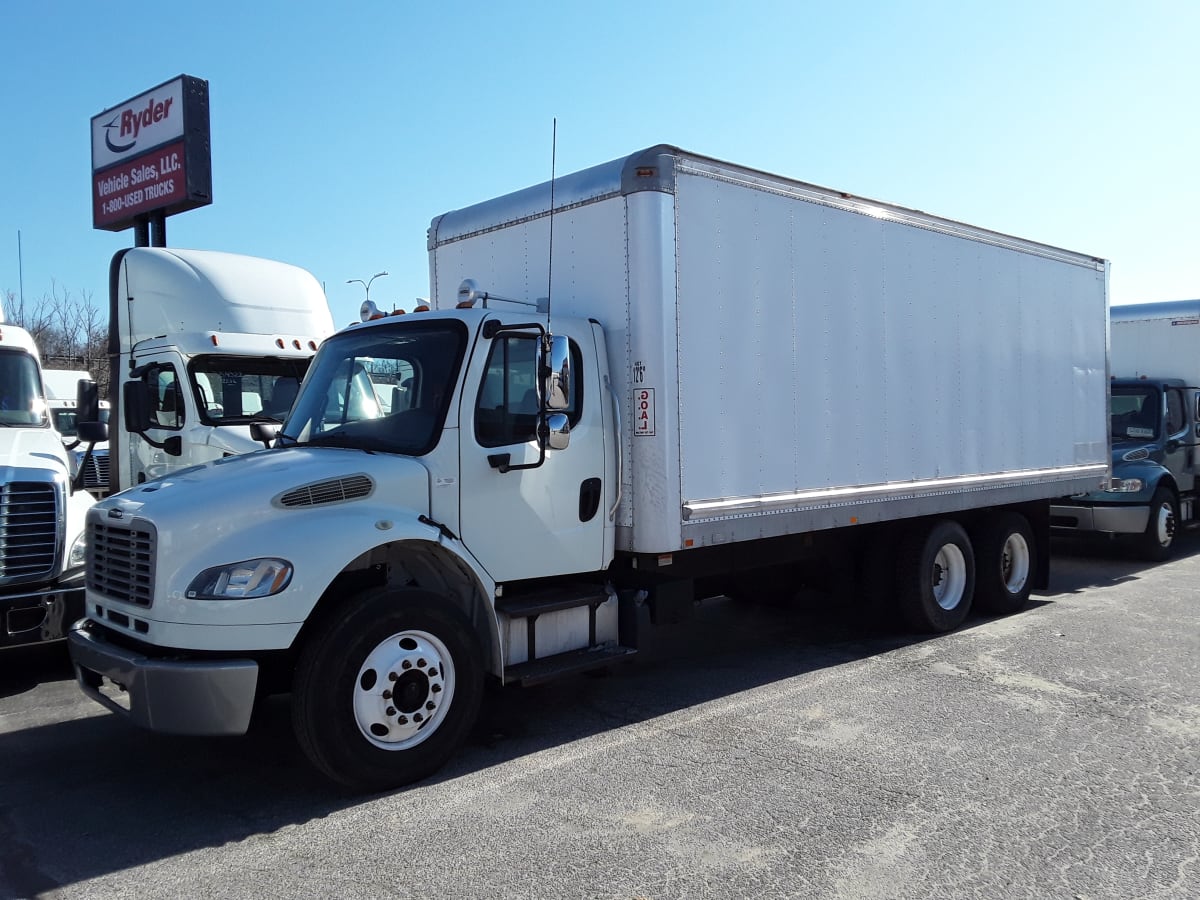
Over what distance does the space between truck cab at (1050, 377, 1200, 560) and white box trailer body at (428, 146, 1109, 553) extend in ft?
11.7

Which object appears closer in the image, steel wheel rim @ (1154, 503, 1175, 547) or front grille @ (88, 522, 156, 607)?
front grille @ (88, 522, 156, 607)

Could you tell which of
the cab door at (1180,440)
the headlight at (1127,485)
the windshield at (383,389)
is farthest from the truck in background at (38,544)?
the cab door at (1180,440)

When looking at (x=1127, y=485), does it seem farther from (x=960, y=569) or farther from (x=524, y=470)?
(x=524, y=470)

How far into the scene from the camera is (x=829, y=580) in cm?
847

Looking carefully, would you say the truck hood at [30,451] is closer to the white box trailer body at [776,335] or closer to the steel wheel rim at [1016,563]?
the white box trailer body at [776,335]

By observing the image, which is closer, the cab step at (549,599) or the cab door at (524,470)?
the cab door at (524,470)

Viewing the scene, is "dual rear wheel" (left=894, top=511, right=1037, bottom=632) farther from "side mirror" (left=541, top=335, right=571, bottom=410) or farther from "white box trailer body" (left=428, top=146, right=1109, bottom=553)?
"side mirror" (left=541, top=335, right=571, bottom=410)

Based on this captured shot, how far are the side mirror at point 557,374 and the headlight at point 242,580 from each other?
1.63m

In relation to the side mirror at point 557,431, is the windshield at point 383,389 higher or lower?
higher

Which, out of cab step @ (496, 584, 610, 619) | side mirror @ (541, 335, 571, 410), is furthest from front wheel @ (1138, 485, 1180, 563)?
side mirror @ (541, 335, 571, 410)

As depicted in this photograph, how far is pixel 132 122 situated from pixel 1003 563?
2076 centimetres

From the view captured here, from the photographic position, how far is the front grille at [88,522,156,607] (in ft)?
15.2

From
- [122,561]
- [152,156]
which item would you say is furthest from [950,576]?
[152,156]

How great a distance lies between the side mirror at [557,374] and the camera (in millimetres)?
5176
